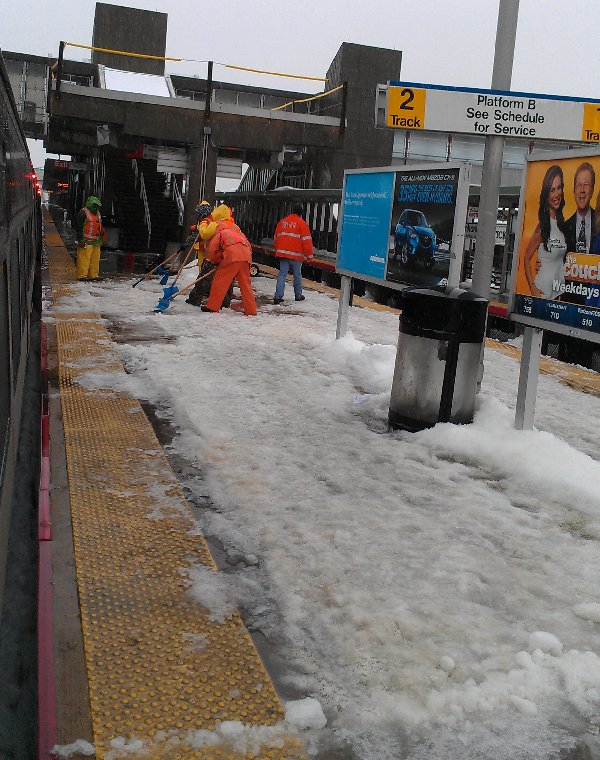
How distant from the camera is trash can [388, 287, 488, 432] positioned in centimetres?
586

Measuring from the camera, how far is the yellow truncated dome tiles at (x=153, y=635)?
2416 mm

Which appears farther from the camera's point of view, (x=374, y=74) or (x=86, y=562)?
(x=374, y=74)

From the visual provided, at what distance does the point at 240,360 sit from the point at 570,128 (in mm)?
3885

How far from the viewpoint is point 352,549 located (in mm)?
3889

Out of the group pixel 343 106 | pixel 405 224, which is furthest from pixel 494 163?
pixel 343 106

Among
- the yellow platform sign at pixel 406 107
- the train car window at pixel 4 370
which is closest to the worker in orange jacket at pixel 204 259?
the yellow platform sign at pixel 406 107

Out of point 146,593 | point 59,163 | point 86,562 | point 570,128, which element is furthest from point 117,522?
point 59,163

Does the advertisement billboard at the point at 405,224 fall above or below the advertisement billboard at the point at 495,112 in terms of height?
below

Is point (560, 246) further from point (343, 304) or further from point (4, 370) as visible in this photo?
point (343, 304)

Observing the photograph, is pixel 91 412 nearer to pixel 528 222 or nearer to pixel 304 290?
pixel 528 222

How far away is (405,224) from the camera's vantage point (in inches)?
291

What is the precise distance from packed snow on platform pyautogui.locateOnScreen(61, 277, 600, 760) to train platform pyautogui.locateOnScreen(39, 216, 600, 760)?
19 cm

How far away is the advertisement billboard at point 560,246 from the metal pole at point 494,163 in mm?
572

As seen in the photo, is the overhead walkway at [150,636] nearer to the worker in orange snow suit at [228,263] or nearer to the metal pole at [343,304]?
the metal pole at [343,304]
